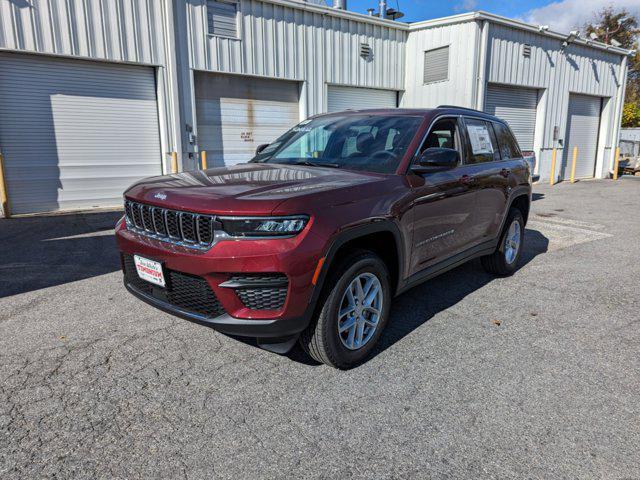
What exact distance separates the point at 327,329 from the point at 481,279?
2989mm

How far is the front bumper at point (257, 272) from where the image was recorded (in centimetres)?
261

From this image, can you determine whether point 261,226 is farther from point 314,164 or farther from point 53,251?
point 53,251

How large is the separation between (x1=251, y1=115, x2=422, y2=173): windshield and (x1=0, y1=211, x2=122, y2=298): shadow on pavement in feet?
9.02

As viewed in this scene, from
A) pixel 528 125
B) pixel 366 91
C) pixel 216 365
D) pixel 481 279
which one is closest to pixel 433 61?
pixel 366 91

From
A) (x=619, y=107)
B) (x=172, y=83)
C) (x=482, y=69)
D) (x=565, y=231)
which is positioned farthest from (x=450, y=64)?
(x=619, y=107)

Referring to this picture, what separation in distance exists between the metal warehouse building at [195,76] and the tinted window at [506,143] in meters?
7.07

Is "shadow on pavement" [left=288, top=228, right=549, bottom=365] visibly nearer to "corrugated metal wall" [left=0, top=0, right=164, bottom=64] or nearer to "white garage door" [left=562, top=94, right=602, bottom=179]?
"corrugated metal wall" [left=0, top=0, right=164, bottom=64]

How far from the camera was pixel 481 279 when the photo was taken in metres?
5.33

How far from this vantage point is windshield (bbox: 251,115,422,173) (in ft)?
12.1

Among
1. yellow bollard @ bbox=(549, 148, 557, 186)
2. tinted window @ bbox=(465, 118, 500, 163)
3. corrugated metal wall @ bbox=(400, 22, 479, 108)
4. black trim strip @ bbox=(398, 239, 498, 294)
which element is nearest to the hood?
black trim strip @ bbox=(398, 239, 498, 294)

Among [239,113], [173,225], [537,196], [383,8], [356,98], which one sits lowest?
[537,196]

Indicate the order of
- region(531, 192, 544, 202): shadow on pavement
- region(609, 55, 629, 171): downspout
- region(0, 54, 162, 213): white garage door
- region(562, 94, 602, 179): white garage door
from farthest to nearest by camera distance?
region(609, 55, 629, 171): downspout < region(562, 94, 602, 179): white garage door < region(531, 192, 544, 202): shadow on pavement < region(0, 54, 162, 213): white garage door

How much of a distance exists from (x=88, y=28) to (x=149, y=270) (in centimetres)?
807

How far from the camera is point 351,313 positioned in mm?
3168
